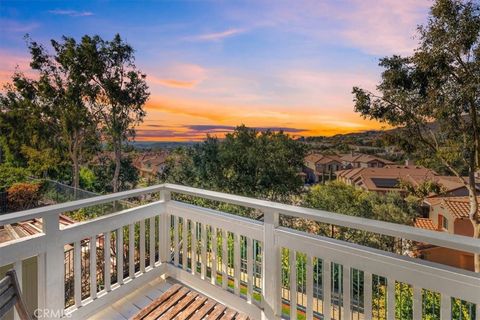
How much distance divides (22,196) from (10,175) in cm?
165

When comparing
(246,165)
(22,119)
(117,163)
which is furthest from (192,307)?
(22,119)

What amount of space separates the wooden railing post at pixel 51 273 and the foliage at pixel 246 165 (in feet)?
33.1

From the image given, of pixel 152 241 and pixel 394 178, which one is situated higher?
pixel 152 241

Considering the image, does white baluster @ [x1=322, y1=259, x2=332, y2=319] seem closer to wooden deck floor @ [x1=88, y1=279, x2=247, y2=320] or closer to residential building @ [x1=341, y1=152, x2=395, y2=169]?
wooden deck floor @ [x1=88, y1=279, x2=247, y2=320]

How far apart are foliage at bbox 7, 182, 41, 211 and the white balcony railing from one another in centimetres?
1025

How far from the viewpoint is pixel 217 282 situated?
2133 mm

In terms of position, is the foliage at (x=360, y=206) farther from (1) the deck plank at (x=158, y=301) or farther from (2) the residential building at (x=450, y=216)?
(1) the deck plank at (x=158, y=301)

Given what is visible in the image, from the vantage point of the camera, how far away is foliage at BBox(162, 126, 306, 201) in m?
12.0

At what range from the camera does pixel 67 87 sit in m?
11.0

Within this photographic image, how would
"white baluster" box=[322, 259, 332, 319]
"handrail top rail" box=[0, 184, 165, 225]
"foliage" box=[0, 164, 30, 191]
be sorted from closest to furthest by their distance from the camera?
"handrail top rail" box=[0, 184, 165, 225] < "white baluster" box=[322, 259, 332, 319] < "foliage" box=[0, 164, 30, 191]

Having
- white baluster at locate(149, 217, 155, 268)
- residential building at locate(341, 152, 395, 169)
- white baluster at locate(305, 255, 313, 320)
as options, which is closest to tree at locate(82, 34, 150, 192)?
residential building at locate(341, 152, 395, 169)

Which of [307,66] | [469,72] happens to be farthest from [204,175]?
[469,72]

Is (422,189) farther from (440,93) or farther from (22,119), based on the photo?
(22,119)

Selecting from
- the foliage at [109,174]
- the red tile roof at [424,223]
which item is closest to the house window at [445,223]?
the red tile roof at [424,223]
